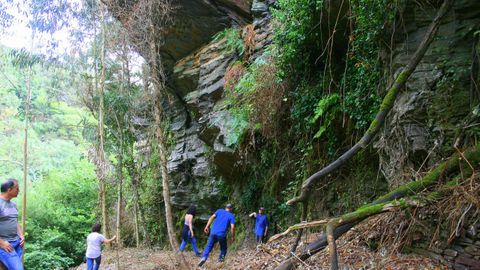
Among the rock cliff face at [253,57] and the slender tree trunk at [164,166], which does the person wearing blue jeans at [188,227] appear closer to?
the slender tree trunk at [164,166]

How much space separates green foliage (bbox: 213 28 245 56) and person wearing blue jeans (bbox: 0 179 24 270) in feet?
27.8

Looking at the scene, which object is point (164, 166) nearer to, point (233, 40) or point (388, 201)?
point (233, 40)

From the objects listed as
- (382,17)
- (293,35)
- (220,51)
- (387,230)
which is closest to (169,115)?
(220,51)

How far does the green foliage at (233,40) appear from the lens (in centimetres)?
1244

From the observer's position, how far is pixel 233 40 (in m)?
12.8

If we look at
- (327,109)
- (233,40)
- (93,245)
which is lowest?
(93,245)

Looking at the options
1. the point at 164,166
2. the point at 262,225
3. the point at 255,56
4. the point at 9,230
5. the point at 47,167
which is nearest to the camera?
the point at 9,230

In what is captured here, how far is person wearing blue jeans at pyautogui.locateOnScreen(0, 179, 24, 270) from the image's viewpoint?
4.87m

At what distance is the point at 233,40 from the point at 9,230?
941 centimetres

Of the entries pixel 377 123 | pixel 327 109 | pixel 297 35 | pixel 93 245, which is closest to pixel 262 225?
pixel 327 109

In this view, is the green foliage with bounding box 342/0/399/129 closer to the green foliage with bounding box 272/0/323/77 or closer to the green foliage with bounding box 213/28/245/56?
the green foliage with bounding box 272/0/323/77

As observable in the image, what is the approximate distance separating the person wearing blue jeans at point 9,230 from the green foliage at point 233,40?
8.48 metres

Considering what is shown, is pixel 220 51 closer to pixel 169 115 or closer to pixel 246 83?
pixel 246 83

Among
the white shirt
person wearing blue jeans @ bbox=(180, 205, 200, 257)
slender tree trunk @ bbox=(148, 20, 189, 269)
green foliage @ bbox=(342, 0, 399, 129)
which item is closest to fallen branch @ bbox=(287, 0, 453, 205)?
green foliage @ bbox=(342, 0, 399, 129)
